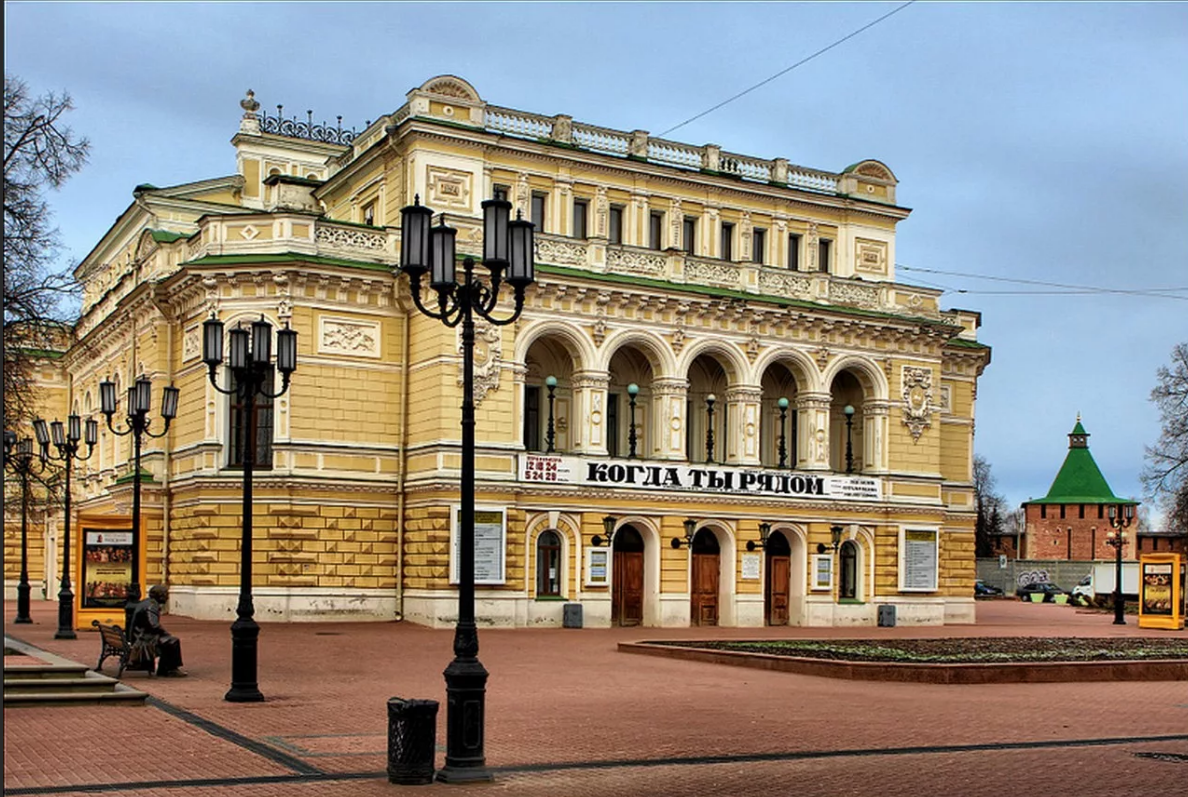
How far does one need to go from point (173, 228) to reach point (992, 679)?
121ft

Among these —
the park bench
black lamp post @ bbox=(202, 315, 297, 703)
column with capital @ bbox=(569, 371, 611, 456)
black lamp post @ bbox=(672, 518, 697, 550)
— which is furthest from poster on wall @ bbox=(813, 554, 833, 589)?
the park bench

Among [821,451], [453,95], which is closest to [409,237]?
[453,95]

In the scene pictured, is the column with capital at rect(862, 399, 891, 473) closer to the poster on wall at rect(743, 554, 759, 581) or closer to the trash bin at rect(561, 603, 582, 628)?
the poster on wall at rect(743, 554, 759, 581)

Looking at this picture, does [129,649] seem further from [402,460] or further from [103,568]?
[402,460]

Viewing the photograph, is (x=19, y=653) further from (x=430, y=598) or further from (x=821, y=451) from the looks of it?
(x=821, y=451)

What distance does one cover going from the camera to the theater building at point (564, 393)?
139 ft

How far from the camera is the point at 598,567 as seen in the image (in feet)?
148

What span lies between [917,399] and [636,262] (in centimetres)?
1258

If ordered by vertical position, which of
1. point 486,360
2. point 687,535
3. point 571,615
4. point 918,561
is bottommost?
point 571,615

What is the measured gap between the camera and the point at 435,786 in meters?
13.6

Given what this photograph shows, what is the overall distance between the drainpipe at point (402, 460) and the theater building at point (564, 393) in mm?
74

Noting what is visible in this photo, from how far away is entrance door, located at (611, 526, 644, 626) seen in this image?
46.5 metres

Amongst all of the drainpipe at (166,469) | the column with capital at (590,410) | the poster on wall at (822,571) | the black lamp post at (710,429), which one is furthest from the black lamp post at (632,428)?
the drainpipe at (166,469)

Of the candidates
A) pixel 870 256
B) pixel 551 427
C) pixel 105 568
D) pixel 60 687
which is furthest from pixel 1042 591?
pixel 60 687
